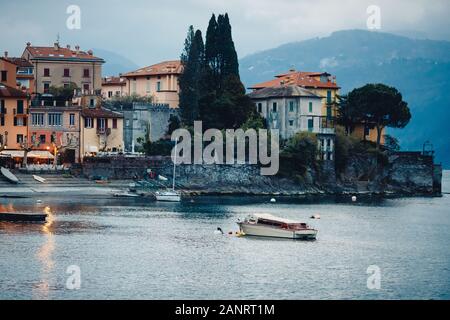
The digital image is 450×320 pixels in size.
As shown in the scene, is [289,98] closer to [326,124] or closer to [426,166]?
[326,124]

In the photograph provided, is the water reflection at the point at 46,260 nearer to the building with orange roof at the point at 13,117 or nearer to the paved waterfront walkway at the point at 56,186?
the paved waterfront walkway at the point at 56,186

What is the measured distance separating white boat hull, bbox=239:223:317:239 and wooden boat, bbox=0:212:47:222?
13684mm

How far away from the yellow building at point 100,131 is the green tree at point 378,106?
83.5 feet

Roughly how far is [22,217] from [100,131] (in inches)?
1414

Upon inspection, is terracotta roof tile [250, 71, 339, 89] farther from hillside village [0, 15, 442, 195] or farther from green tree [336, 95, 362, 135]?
green tree [336, 95, 362, 135]

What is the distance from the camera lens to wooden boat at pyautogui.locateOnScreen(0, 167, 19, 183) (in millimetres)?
107812

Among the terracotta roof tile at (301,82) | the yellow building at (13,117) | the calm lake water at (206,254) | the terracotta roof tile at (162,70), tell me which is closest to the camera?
the calm lake water at (206,254)

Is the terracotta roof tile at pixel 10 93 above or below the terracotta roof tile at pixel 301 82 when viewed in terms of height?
below

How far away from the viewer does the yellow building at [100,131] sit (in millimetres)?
118938

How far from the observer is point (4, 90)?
11800 cm

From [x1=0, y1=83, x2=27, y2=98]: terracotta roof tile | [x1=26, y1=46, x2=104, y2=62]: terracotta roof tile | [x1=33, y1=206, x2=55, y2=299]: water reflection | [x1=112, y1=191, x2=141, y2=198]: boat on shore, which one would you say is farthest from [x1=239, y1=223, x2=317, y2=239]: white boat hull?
[x1=26, y1=46, x2=104, y2=62]: terracotta roof tile

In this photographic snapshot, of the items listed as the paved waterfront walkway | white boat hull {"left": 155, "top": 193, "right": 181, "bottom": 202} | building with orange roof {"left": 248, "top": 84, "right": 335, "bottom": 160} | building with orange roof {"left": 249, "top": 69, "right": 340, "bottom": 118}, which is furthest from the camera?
building with orange roof {"left": 249, "top": 69, "right": 340, "bottom": 118}

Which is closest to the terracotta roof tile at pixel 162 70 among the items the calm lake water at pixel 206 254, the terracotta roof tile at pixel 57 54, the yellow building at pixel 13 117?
the terracotta roof tile at pixel 57 54
